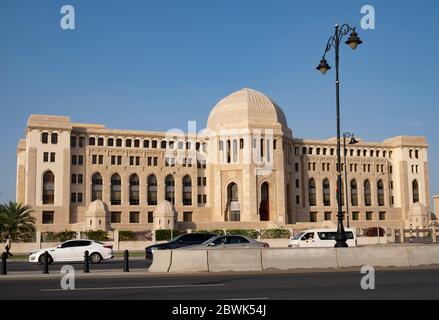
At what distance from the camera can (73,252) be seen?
31.9 meters

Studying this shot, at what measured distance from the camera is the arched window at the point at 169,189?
266 feet

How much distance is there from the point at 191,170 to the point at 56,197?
66.3 feet

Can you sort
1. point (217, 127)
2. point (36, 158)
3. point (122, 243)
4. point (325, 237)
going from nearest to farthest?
1. point (325, 237)
2. point (122, 243)
3. point (36, 158)
4. point (217, 127)

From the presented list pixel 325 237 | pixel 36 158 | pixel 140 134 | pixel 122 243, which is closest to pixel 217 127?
pixel 140 134

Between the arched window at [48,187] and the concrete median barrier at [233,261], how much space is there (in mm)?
57046

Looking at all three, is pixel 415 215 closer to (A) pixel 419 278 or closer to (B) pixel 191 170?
(B) pixel 191 170

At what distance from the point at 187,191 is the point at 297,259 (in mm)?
61344

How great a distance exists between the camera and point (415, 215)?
288ft

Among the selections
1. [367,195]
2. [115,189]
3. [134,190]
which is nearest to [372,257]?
[115,189]

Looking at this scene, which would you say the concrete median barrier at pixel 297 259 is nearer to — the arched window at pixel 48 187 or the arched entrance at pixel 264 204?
the arched entrance at pixel 264 204

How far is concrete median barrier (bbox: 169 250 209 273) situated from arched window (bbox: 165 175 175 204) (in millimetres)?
60101

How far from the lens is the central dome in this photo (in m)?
78.4

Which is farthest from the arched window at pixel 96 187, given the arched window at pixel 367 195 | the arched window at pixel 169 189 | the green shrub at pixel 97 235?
the arched window at pixel 367 195

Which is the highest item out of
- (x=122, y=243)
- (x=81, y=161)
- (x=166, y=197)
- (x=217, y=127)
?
(x=217, y=127)
